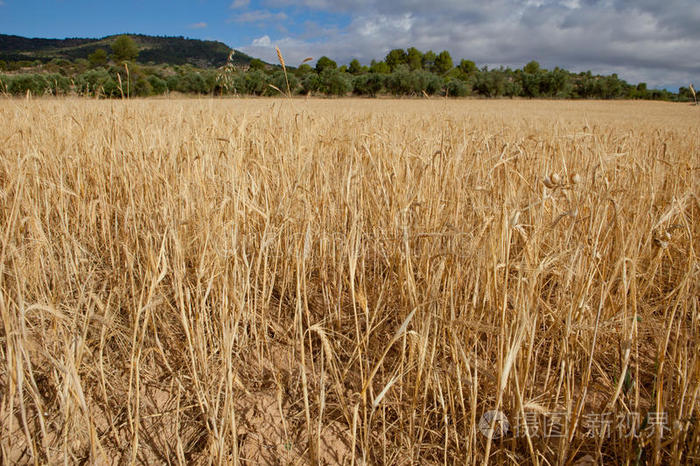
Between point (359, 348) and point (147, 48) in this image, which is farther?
point (147, 48)

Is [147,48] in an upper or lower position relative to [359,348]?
upper

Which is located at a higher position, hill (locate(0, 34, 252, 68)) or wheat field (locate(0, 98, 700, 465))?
hill (locate(0, 34, 252, 68))

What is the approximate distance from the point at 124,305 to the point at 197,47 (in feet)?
364

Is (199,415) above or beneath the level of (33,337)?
beneath

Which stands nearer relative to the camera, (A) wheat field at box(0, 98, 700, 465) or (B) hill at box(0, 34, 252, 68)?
(A) wheat field at box(0, 98, 700, 465)

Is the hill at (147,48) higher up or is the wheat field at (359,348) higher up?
the hill at (147,48)

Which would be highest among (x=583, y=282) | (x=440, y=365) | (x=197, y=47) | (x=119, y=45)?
(x=197, y=47)

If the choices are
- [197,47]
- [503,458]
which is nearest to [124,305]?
[503,458]

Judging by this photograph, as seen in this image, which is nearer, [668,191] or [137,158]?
[137,158]

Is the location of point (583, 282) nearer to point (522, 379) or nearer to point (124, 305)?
point (522, 379)

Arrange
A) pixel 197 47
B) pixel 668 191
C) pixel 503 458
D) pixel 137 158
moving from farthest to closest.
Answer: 1. pixel 197 47
2. pixel 668 191
3. pixel 137 158
4. pixel 503 458

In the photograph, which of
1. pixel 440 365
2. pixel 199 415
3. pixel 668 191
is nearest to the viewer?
pixel 199 415

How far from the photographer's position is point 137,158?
1.97 meters

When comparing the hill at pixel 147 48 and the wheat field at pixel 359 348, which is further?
the hill at pixel 147 48
